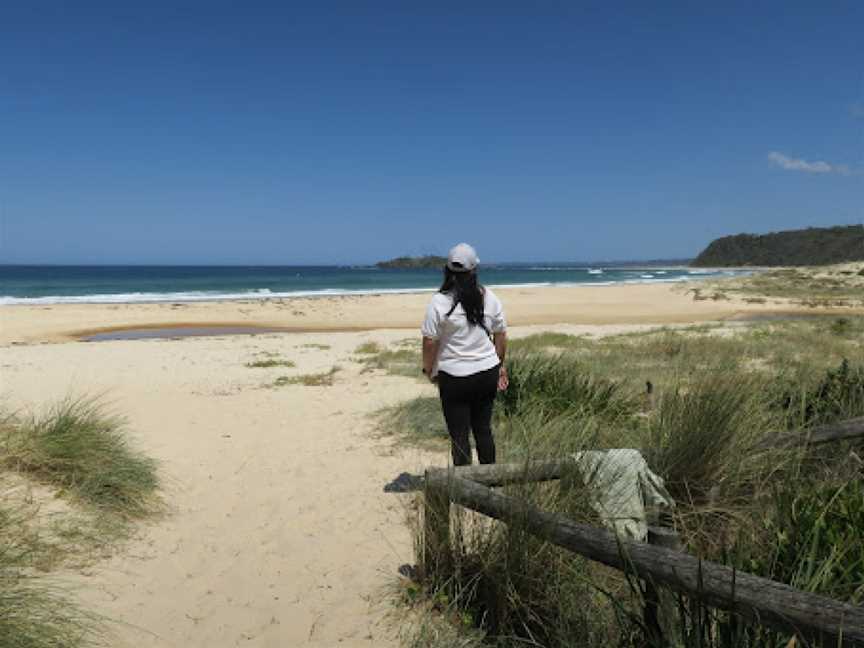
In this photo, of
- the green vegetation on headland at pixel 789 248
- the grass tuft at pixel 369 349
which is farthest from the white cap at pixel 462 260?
the green vegetation on headland at pixel 789 248

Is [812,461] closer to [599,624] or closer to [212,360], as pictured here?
[599,624]

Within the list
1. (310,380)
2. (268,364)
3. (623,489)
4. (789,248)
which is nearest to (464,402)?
(623,489)

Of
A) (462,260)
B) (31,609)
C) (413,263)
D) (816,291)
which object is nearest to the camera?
(31,609)

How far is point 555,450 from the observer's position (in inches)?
153

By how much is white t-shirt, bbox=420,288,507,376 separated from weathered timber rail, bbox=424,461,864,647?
807 mm

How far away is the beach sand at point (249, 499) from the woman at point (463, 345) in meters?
1.03

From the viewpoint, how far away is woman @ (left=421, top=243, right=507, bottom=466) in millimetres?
4094

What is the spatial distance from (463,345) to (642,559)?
2.04 m

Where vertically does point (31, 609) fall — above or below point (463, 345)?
below

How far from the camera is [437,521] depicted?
11.2 ft

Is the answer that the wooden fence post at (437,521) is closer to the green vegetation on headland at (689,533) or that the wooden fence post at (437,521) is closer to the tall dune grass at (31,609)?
the green vegetation on headland at (689,533)

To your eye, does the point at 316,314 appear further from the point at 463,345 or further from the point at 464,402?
the point at 463,345

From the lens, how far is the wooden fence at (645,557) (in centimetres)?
189

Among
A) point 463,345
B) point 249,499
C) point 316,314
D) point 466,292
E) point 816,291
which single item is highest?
point 466,292
